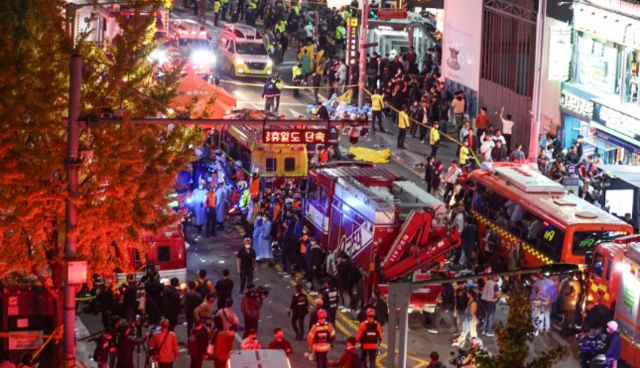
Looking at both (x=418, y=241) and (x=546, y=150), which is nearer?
(x=418, y=241)

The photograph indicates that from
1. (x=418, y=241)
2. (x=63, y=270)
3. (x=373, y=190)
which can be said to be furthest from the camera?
(x=373, y=190)

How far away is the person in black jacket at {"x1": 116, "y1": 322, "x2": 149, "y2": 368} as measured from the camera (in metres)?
25.9

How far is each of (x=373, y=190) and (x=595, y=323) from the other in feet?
21.0

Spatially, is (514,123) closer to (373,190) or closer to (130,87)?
(373,190)

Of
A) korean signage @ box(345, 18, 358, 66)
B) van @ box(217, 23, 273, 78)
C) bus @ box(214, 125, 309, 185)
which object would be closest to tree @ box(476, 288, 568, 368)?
bus @ box(214, 125, 309, 185)

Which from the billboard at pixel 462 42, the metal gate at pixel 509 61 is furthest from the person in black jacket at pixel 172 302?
the billboard at pixel 462 42

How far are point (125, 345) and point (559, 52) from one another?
22.5 meters

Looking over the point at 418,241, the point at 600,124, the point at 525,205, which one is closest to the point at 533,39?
the point at 600,124

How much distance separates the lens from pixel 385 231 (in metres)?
30.6

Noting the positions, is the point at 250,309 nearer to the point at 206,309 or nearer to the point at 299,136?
the point at 206,309

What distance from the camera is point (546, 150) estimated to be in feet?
141

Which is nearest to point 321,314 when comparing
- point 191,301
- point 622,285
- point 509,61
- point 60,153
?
point 191,301

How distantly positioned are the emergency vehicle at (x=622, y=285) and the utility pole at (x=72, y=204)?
11.0m

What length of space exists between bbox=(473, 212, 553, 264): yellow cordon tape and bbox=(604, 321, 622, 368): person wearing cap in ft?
15.2
